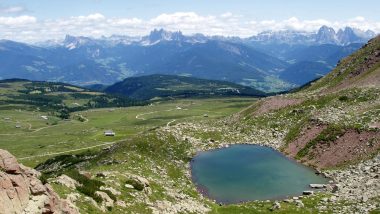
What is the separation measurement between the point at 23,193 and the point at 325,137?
6712 centimetres

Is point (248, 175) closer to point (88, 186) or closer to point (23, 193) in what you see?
point (88, 186)

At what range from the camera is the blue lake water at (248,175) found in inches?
2729

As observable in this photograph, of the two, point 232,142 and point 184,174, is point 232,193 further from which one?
point 232,142

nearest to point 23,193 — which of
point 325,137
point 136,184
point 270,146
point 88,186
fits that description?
point 88,186

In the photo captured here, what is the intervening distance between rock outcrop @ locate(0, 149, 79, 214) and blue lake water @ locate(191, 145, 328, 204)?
108ft

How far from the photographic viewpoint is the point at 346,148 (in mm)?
81562

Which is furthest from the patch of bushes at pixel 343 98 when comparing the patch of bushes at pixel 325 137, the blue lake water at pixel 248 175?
the blue lake water at pixel 248 175

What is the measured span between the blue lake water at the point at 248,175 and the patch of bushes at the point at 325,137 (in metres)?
3.69

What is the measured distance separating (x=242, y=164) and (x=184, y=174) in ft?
43.8

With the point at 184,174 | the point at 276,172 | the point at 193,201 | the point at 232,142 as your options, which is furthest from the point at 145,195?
the point at 232,142

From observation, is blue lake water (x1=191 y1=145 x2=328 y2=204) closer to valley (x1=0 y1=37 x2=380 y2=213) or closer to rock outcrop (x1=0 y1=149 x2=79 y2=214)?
valley (x1=0 y1=37 x2=380 y2=213)

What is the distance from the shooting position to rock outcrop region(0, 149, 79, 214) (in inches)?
1374

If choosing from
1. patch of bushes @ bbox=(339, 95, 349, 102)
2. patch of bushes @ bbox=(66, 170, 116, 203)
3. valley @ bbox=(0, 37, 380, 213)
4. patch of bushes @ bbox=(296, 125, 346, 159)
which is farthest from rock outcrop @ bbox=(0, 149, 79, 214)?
patch of bushes @ bbox=(339, 95, 349, 102)

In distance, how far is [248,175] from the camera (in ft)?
264
